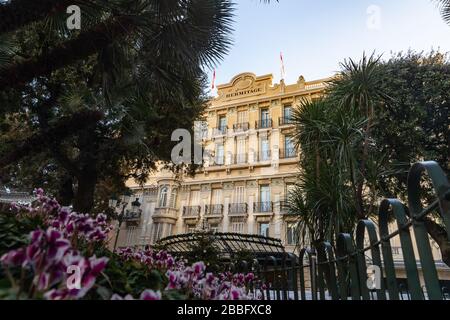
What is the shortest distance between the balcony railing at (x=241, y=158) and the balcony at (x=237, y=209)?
11.3ft

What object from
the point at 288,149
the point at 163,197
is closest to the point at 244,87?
the point at 288,149

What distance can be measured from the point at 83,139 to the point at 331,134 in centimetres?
820

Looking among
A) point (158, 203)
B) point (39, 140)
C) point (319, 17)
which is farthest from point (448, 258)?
point (158, 203)

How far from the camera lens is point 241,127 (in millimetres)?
25516

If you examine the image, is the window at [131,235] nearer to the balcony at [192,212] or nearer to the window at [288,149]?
the balcony at [192,212]

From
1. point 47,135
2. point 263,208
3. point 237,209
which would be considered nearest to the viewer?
point 47,135

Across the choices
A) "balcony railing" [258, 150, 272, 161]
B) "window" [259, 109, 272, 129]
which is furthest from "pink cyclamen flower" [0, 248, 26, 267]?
"window" [259, 109, 272, 129]

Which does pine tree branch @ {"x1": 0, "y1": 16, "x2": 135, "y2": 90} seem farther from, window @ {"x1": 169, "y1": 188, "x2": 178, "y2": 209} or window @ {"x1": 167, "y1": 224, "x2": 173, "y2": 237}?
window @ {"x1": 169, "y1": 188, "x2": 178, "y2": 209}

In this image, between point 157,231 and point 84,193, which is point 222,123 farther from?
point 84,193

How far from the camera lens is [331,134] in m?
6.77

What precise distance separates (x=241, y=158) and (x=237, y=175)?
4.75ft

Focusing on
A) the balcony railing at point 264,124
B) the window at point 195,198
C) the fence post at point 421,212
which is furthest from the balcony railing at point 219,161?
the fence post at point 421,212

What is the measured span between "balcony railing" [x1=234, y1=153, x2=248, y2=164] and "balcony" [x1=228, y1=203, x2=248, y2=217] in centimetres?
344
